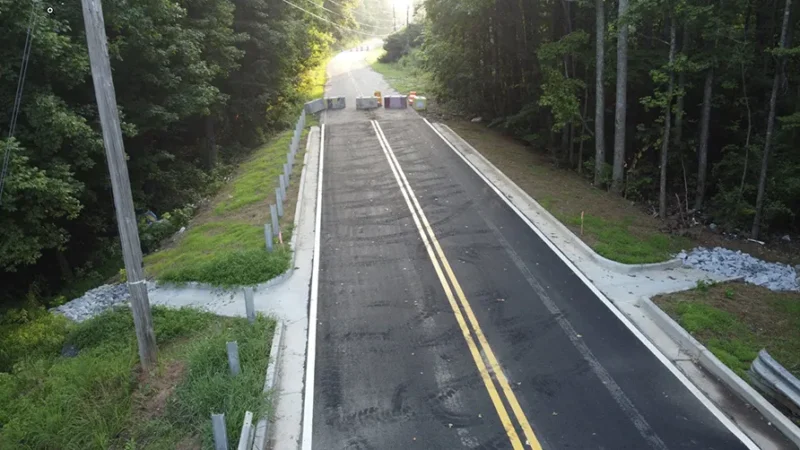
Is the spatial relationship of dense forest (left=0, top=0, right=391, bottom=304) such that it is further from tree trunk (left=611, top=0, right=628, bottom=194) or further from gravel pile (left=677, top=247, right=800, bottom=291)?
gravel pile (left=677, top=247, right=800, bottom=291)

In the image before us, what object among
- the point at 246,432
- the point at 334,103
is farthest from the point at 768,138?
the point at 334,103

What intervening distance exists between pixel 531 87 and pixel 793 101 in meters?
12.4

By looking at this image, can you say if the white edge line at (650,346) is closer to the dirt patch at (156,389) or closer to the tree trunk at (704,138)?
the tree trunk at (704,138)

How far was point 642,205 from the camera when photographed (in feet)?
67.5

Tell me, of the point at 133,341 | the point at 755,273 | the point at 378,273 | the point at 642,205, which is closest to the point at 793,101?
the point at 642,205

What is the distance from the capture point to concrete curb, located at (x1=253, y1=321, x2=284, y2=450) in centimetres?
824

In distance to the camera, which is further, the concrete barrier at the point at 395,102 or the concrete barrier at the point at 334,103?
the concrete barrier at the point at 334,103

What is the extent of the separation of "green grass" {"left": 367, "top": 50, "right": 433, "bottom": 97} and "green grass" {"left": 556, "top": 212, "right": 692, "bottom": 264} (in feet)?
92.5

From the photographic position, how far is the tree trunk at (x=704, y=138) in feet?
60.3

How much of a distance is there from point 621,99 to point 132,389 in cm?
1743

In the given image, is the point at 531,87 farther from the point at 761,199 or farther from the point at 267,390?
the point at 267,390

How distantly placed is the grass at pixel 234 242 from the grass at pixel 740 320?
8995 mm

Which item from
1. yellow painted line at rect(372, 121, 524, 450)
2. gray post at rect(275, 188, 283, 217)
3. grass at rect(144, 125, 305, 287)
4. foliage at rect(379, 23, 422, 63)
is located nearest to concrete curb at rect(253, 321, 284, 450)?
grass at rect(144, 125, 305, 287)

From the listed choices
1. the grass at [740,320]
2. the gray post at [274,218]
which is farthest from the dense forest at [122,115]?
the grass at [740,320]
